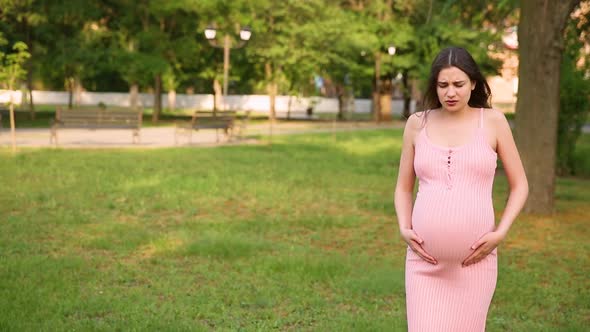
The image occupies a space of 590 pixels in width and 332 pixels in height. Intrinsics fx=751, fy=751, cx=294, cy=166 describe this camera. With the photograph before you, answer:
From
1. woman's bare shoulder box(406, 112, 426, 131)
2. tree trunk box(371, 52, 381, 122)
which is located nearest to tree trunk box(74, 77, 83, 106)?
tree trunk box(371, 52, 381, 122)

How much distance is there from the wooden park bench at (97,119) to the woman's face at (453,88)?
63.8 ft

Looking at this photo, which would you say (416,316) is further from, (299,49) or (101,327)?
(299,49)

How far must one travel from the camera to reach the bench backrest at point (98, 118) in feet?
71.1

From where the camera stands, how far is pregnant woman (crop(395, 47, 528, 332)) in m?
3.10

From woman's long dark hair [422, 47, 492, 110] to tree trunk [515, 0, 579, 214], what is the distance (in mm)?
7509

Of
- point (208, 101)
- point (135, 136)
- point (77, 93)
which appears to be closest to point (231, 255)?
point (135, 136)

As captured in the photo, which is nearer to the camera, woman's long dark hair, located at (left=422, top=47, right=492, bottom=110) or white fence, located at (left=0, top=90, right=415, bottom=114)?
woman's long dark hair, located at (left=422, top=47, right=492, bottom=110)

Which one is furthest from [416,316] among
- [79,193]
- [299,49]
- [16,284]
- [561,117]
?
[299,49]

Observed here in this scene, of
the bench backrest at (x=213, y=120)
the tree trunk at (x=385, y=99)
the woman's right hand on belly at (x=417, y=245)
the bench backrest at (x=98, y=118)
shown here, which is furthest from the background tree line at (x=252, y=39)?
the woman's right hand on belly at (x=417, y=245)

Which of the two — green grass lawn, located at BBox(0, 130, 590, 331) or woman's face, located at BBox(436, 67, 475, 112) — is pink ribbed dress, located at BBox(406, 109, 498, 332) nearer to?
woman's face, located at BBox(436, 67, 475, 112)

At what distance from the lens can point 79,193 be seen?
39.4 feet

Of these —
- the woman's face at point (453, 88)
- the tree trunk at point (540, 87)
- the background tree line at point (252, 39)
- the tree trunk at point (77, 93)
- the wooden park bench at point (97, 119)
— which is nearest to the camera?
the woman's face at point (453, 88)

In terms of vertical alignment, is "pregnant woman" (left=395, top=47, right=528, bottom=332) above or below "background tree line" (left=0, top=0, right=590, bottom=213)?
below

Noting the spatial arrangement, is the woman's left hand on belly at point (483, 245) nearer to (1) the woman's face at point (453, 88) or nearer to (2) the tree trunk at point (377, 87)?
(1) the woman's face at point (453, 88)
